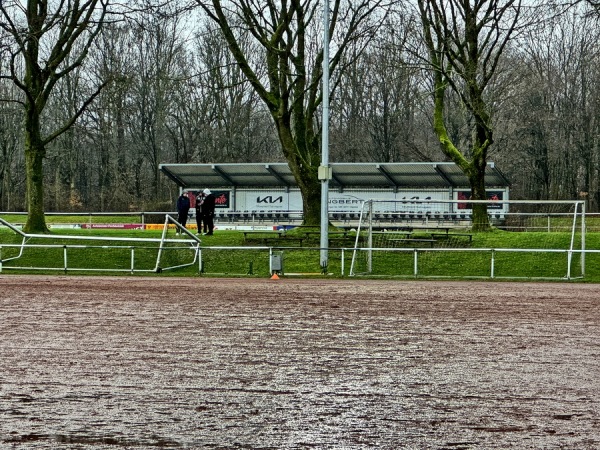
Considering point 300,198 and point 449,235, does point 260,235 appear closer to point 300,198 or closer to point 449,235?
point 449,235

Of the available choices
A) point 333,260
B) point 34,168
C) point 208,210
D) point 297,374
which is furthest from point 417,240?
point 297,374

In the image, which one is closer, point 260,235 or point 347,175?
point 260,235

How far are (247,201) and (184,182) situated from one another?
3041mm

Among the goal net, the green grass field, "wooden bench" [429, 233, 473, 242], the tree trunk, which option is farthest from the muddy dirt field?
the tree trunk

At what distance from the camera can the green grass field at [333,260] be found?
24.9 metres

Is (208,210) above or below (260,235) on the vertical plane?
above

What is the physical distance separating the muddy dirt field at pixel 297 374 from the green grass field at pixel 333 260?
371 inches

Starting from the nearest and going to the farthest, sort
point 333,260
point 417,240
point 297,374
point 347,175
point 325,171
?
point 297,374
point 325,171
point 333,260
point 417,240
point 347,175

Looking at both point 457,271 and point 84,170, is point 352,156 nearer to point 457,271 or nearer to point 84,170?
point 84,170

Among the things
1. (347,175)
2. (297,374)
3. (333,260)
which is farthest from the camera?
(347,175)

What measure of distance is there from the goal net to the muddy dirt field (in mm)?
9147

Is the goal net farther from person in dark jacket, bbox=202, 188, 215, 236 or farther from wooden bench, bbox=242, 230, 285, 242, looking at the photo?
person in dark jacket, bbox=202, 188, 215, 236

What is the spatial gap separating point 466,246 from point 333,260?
12.6 ft

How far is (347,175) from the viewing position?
4156 cm
